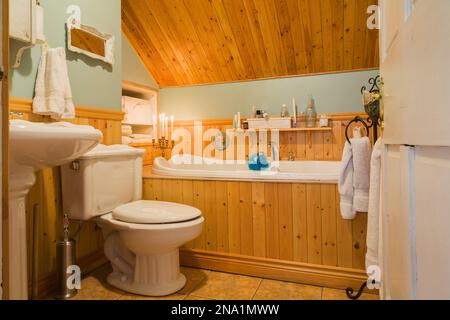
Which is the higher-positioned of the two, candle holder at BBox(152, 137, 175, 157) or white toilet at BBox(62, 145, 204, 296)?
candle holder at BBox(152, 137, 175, 157)

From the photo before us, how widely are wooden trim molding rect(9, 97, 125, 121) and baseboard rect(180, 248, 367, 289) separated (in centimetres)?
117

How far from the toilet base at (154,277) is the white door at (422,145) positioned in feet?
4.54

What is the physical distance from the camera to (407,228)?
652 millimetres

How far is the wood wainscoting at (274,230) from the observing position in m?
1.95

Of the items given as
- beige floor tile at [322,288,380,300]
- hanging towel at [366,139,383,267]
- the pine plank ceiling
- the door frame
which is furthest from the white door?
the pine plank ceiling

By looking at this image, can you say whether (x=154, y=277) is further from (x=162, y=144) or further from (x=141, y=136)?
(x=162, y=144)

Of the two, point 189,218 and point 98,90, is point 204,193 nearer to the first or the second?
point 189,218

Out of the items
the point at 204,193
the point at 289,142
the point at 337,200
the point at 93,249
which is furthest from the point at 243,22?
the point at 93,249

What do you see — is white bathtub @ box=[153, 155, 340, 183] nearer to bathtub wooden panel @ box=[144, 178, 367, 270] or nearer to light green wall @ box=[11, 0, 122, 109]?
bathtub wooden panel @ box=[144, 178, 367, 270]

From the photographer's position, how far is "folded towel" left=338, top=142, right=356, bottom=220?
1.71 m

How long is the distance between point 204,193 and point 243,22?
1.84 m

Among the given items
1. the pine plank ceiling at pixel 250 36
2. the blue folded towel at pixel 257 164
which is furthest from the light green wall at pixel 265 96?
the blue folded towel at pixel 257 164

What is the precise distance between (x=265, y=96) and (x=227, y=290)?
7.76ft

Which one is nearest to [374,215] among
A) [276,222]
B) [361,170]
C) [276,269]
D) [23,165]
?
[361,170]
